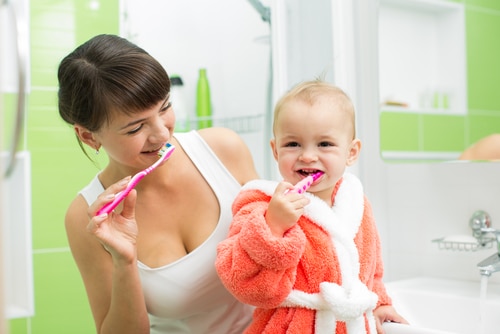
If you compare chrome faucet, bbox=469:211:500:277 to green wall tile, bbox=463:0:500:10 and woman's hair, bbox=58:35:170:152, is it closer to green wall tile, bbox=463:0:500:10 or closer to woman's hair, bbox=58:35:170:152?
green wall tile, bbox=463:0:500:10

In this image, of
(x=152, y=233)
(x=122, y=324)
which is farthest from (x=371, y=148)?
(x=122, y=324)

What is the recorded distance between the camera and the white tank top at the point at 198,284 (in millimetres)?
1191

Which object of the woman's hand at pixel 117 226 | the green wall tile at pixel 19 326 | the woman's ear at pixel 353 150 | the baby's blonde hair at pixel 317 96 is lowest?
the green wall tile at pixel 19 326

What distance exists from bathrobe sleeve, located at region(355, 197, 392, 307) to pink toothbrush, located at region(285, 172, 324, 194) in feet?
0.51

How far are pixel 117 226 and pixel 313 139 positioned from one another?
1.38 feet

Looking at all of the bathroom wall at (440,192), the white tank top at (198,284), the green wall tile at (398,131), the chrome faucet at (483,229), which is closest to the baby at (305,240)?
the white tank top at (198,284)

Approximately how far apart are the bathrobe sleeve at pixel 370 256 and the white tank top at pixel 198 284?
288 mm

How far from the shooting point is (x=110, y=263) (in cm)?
121

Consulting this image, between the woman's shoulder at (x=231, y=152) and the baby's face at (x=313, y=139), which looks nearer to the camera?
the baby's face at (x=313, y=139)

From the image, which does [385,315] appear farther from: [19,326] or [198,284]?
[19,326]

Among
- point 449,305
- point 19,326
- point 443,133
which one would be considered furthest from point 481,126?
point 19,326

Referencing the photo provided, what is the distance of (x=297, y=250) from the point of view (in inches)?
37.6

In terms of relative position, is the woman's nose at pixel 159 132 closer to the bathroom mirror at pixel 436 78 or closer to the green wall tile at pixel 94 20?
the green wall tile at pixel 94 20

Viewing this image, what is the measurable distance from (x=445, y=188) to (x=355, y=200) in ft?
1.64
